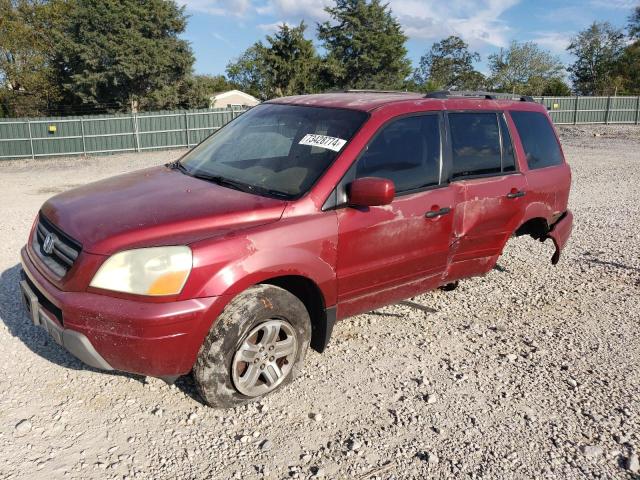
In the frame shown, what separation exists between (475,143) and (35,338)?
3.76 metres

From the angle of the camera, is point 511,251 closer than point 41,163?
Yes

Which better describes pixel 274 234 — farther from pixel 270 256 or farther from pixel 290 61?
pixel 290 61

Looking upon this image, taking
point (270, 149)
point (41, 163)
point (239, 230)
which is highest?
point (270, 149)

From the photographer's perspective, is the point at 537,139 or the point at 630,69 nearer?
the point at 537,139

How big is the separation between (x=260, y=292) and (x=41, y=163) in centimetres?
1950

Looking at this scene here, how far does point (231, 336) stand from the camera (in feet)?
9.73

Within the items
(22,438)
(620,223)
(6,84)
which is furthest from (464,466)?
(6,84)

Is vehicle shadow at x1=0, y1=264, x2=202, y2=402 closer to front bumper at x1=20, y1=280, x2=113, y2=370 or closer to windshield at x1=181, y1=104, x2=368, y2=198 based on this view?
front bumper at x1=20, y1=280, x2=113, y2=370

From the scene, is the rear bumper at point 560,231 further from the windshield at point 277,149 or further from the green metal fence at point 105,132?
the green metal fence at point 105,132

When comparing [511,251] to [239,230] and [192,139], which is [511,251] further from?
[192,139]

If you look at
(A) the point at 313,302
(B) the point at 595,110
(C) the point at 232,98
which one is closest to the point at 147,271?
(A) the point at 313,302

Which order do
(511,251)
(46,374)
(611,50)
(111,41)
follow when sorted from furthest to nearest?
(611,50) < (111,41) < (511,251) < (46,374)

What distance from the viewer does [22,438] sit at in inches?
114

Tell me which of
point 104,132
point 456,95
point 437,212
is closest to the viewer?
point 437,212
